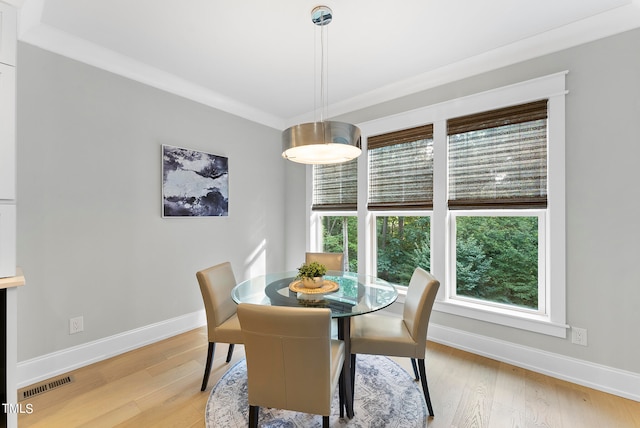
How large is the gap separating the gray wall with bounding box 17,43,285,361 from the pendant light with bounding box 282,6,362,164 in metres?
1.61

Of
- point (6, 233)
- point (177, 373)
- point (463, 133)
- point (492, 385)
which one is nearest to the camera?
point (6, 233)

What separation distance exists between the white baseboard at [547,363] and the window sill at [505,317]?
0.17 meters

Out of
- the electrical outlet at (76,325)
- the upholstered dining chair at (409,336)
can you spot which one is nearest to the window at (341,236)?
the upholstered dining chair at (409,336)

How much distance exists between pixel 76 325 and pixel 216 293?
4.13 ft

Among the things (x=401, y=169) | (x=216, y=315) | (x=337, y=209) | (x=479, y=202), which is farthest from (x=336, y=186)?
(x=216, y=315)

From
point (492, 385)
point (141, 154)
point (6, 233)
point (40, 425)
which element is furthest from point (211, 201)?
point (492, 385)

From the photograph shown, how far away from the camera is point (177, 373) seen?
2234mm

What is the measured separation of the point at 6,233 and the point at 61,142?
1.03 m

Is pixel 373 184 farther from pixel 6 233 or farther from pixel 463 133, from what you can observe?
pixel 6 233

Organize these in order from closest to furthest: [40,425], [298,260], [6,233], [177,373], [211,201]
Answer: [6,233] < [40,425] < [177,373] < [211,201] < [298,260]

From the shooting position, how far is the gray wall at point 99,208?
2084 mm

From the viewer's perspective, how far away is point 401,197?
10.0ft

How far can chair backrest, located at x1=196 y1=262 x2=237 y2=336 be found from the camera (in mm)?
2012

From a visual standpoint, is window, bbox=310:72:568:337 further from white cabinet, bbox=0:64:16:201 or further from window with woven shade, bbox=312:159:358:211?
white cabinet, bbox=0:64:16:201
